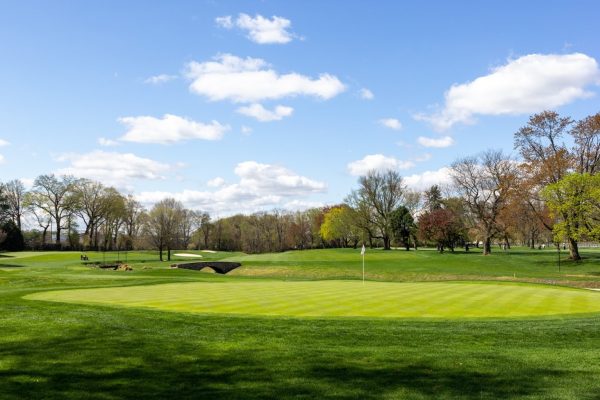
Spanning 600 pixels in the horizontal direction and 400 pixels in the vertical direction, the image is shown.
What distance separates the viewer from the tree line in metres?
54.2

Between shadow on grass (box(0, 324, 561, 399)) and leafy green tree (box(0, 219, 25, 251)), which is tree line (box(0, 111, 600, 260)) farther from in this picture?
shadow on grass (box(0, 324, 561, 399))

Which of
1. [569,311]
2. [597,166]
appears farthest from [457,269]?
[569,311]

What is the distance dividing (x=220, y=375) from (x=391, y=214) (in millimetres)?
83218

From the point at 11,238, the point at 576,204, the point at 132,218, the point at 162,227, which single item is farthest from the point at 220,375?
the point at 132,218

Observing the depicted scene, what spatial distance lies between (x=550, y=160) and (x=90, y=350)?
57.5 m

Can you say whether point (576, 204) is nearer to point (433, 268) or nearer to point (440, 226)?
point (433, 268)

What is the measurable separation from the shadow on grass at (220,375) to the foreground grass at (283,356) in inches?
0.8

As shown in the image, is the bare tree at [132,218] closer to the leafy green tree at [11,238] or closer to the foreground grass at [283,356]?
the leafy green tree at [11,238]

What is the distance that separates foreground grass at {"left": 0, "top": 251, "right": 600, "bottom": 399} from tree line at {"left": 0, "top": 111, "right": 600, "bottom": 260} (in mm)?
39066

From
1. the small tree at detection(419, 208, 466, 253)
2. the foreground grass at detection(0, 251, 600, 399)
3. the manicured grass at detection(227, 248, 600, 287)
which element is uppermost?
the small tree at detection(419, 208, 466, 253)

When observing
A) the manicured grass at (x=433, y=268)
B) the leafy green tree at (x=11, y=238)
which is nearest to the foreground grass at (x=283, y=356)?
the manicured grass at (x=433, y=268)

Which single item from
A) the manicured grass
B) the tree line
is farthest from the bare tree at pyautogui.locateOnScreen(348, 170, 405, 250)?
the manicured grass

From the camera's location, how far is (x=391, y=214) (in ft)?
292

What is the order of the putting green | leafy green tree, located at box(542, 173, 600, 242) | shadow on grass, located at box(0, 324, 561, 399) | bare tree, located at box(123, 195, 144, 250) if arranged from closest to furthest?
shadow on grass, located at box(0, 324, 561, 399)
the putting green
leafy green tree, located at box(542, 173, 600, 242)
bare tree, located at box(123, 195, 144, 250)
